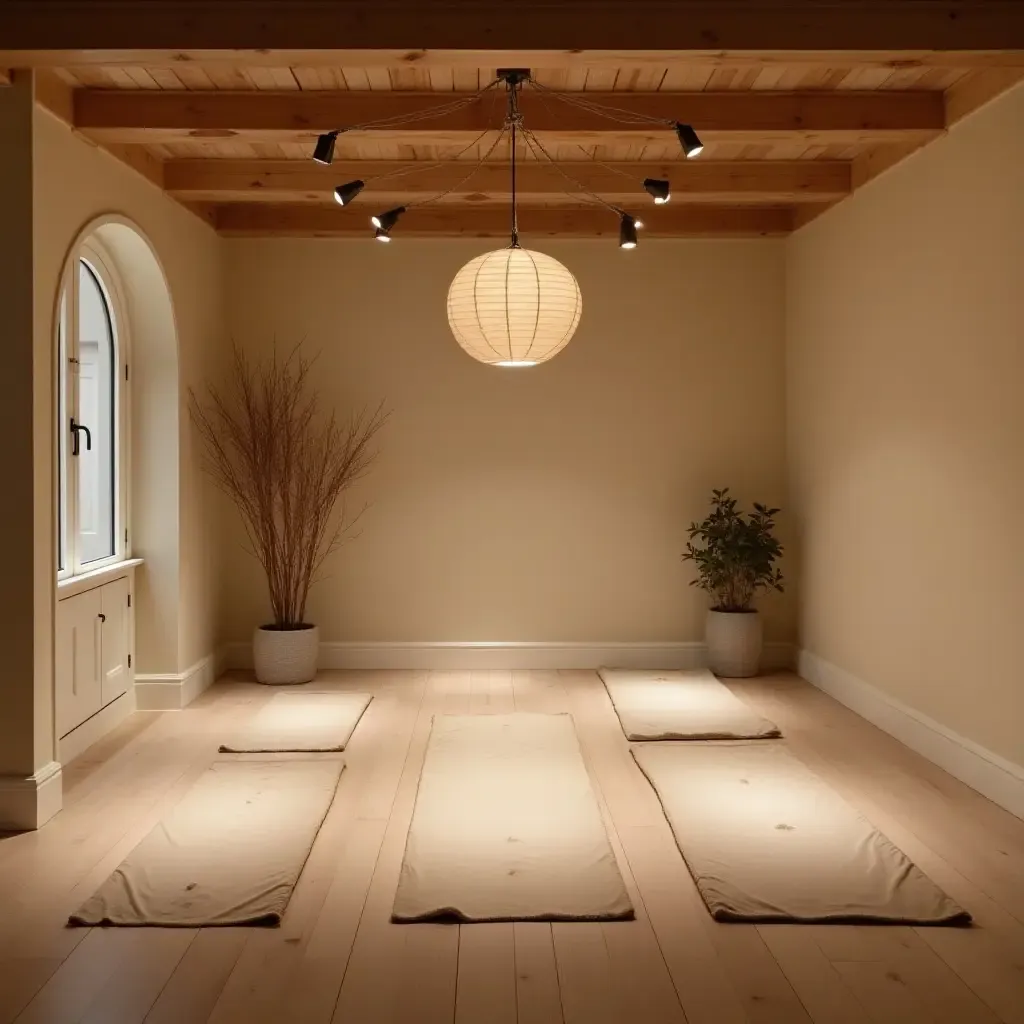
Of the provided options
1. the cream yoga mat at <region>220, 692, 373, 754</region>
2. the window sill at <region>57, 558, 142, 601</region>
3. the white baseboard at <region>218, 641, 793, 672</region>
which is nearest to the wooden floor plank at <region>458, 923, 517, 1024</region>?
the cream yoga mat at <region>220, 692, 373, 754</region>

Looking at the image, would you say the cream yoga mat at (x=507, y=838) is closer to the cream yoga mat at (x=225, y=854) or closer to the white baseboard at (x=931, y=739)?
the cream yoga mat at (x=225, y=854)

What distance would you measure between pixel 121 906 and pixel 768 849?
1.87 m

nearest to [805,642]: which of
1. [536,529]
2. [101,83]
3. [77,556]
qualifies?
[536,529]

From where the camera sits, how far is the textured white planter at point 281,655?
18.1 ft

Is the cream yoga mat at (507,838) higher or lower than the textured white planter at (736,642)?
lower

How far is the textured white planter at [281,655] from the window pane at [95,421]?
40.2 inches

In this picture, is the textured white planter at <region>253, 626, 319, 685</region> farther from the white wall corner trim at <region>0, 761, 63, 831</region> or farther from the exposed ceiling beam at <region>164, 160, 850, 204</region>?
the exposed ceiling beam at <region>164, 160, 850, 204</region>

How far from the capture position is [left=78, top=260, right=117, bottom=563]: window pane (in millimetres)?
4531

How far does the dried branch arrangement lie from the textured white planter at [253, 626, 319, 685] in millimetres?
132

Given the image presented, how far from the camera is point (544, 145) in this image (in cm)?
441

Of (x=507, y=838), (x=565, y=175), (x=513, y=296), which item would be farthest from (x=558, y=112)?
(x=507, y=838)

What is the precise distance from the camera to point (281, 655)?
18.1 feet
